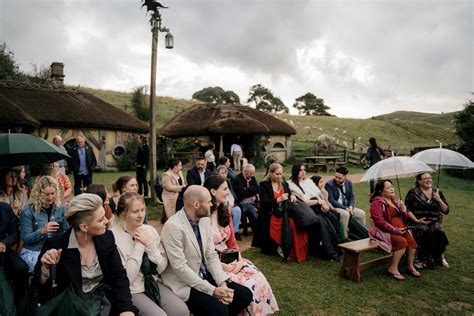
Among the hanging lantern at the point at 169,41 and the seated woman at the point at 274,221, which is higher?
the hanging lantern at the point at 169,41

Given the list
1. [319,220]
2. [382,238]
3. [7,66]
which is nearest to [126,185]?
[319,220]

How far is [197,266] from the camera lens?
10.1ft

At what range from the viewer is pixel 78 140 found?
27.9ft

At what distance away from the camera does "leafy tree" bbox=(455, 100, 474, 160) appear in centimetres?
1738

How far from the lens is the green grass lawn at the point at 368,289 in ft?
12.9

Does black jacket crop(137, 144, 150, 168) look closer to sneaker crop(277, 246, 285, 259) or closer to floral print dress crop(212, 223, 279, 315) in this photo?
sneaker crop(277, 246, 285, 259)

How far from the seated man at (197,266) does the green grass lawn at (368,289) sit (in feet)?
3.66

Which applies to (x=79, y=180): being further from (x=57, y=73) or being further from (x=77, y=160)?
(x=57, y=73)

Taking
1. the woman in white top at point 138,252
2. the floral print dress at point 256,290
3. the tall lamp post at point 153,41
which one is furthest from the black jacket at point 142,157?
the woman in white top at point 138,252

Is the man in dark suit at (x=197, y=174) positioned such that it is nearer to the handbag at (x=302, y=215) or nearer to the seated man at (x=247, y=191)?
the seated man at (x=247, y=191)

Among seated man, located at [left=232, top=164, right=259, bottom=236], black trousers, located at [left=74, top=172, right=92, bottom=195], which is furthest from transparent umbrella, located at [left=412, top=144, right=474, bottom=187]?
black trousers, located at [left=74, top=172, right=92, bottom=195]

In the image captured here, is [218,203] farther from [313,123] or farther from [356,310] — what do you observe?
[313,123]

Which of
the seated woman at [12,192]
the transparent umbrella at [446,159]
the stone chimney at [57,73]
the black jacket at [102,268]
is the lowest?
the black jacket at [102,268]

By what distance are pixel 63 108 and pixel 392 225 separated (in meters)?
18.2
